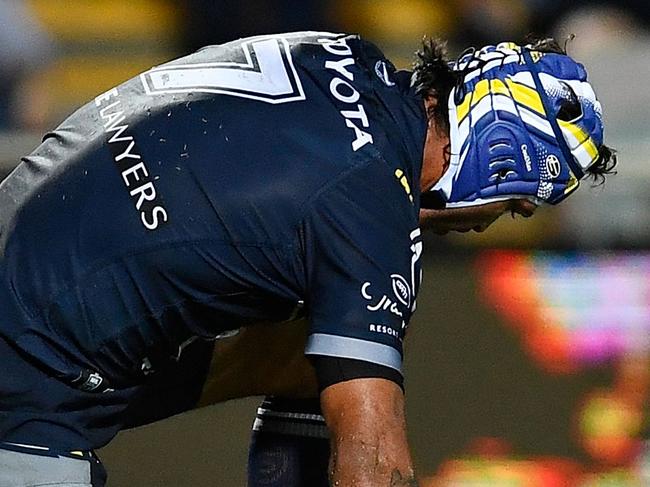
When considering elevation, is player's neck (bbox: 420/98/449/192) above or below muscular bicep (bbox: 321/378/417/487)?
above

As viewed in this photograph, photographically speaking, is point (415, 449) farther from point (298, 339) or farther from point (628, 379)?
point (298, 339)

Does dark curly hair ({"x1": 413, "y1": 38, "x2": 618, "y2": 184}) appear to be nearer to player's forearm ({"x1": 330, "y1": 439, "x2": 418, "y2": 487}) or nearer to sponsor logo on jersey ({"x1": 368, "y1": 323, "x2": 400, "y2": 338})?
sponsor logo on jersey ({"x1": 368, "y1": 323, "x2": 400, "y2": 338})

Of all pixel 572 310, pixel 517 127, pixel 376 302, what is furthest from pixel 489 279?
pixel 376 302

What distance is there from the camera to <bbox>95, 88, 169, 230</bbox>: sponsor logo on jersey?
1953 millimetres

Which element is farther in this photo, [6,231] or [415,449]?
[415,449]

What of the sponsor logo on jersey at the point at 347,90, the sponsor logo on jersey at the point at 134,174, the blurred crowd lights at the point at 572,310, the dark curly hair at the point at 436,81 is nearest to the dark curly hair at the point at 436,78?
the dark curly hair at the point at 436,81

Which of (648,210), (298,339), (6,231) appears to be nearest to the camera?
(6,231)

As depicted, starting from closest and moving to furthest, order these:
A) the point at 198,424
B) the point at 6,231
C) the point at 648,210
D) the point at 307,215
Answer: the point at 307,215 < the point at 6,231 < the point at 198,424 < the point at 648,210

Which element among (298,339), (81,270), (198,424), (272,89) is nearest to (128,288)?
(81,270)

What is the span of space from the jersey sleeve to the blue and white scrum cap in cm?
22

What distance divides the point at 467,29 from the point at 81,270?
7.25 ft

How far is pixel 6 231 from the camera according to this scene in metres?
2.03

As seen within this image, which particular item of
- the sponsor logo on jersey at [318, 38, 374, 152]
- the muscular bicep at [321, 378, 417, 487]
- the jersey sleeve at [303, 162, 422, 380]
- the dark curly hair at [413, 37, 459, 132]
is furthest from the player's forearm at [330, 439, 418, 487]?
the dark curly hair at [413, 37, 459, 132]

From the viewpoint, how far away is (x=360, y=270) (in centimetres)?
186
